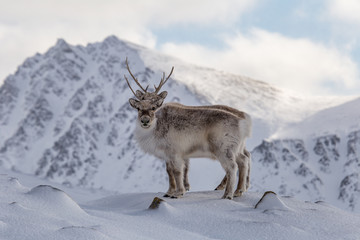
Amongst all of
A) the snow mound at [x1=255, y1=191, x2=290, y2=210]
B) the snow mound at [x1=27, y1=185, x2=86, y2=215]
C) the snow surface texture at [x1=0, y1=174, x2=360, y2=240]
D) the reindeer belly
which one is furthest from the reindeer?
the snow mound at [x1=27, y1=185, x2=86, y2=215]

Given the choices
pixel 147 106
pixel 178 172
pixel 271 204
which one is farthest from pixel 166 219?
pixel 147 106

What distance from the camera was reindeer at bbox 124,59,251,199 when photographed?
38.5 ft

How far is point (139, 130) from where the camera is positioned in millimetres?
12117

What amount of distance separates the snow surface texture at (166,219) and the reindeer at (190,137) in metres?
0.92

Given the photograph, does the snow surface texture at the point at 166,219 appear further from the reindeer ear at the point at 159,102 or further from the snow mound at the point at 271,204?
the reindeer ear at the point at 159,102

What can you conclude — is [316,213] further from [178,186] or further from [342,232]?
[178,186]

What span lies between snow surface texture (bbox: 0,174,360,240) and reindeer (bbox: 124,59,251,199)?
3.03 ft

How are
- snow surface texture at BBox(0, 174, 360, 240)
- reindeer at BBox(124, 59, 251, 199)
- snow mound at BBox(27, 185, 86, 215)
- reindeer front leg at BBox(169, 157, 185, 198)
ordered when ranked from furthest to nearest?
1. reindeer front leg at BBox(169, 157, 185, 198)
2. reindeer at BBox(124, 59, 251, 199)
3. snow mound at BBox(27, 185, 86, 215)
4. snow surface texture at BBox(0, 174, 360, 240)

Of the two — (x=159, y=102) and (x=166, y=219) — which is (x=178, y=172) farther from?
(x=166, y=219)

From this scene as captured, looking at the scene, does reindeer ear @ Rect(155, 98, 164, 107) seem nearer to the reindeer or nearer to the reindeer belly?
the reindeer

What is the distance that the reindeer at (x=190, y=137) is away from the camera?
11.7 metres

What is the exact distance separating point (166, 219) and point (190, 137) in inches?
124

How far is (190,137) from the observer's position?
39.2 ft

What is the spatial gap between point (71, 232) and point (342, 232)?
4841mm
